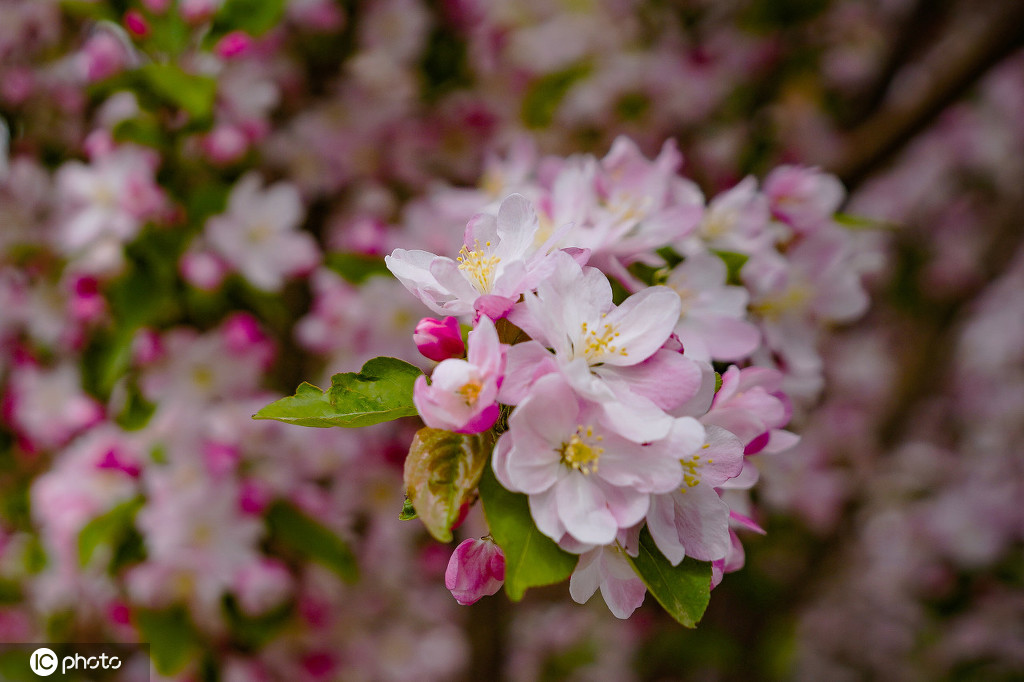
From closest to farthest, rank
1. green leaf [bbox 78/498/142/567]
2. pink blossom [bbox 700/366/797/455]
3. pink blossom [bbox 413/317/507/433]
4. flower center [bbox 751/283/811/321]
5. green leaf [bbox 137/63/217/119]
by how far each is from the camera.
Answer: pink blossom [bbox 413/317/507/433]
pink blossom [bbox 700/366/797/455]
flower center [bbox 751/283/811/321]
green leaf [bbox 137/63/217/119]
green leaf [bbox 78/498/142/567]

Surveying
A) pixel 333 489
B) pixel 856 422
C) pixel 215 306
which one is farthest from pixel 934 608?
pixel 215 306

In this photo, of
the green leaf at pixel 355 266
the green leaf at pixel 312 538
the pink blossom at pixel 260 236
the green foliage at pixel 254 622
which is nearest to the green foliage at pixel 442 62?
the pink blossom at pixel 260 236

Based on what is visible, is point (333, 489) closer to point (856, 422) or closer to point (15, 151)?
point (15, 151)

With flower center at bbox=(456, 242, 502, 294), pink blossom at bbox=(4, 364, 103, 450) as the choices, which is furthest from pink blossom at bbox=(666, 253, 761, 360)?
pink blossom at bbox=(4, 364, 103, 450)

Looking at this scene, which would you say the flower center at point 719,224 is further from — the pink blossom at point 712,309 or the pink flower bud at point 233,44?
the pink flower bud at point 233,44

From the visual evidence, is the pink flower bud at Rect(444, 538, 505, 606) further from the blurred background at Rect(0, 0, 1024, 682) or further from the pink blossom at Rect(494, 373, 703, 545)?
the blurred background at Rect(0, 0, 1024, 682)

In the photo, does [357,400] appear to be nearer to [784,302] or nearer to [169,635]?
[784,302]
